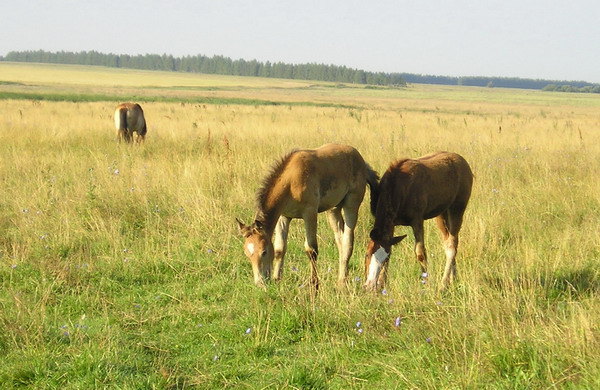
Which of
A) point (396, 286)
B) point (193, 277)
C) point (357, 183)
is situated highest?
Answer: point (357, 183)

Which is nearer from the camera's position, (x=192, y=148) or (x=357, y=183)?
(x=357, y=183)

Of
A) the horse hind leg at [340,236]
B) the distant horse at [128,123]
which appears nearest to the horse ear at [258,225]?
the horse hind leg at [340,236]

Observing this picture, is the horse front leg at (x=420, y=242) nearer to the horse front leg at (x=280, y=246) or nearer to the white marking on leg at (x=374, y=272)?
the white marking on leg at (x=374, y=272)

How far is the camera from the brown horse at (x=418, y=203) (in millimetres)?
5797

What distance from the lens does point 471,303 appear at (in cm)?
492

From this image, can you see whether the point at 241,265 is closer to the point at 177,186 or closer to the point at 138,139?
the point at 177,186

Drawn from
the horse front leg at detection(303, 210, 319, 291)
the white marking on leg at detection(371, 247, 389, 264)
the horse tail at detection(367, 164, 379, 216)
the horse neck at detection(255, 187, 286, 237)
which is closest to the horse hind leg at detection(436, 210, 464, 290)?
the horse tail at detection(367, 164, 379, 216)

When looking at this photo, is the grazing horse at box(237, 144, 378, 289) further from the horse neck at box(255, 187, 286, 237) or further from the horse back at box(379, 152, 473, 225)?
the horse back at box(379, 152, 473, 225)

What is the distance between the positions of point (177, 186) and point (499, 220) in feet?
17.3

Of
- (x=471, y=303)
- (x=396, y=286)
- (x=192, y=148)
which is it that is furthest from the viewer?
(x=192, y=148)

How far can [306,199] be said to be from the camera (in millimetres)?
6262

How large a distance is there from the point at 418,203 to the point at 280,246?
161 cm

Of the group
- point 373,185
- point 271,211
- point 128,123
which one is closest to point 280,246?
point 271,211

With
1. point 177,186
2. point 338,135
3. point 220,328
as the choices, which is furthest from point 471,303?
point 338,135
